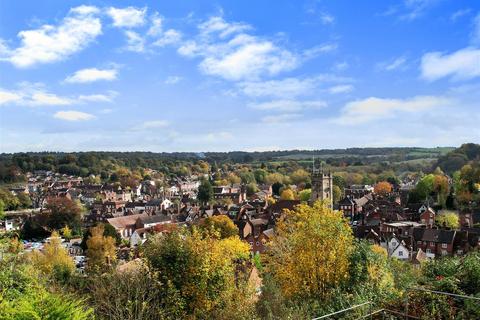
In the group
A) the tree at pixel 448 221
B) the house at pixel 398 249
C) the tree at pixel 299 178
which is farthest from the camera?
the tree at pixel 299 178

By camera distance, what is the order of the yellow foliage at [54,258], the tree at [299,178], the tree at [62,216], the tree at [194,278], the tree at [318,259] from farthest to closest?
the tree at [299,178]
the tree at [62,216]
the yellow foliage at [54,258]
the tree at [318,259]
the tree at [194,278]

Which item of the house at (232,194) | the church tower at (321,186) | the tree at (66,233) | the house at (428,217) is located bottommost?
the tree at (66,233)

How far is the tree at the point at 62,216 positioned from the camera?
162 feet

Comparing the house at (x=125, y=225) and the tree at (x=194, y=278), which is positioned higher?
the tree at (x=194, y=278)

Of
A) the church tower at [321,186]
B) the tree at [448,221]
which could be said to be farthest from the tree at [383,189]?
the church tower at [321,186]

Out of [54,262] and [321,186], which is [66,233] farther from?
[321,186]

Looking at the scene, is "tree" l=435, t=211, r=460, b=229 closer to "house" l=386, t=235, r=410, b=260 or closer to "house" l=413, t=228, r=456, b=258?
"house" l=413, t=228, r=456, b=258

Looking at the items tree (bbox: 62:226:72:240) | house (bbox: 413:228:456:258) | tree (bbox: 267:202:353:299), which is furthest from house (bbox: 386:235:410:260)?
tree (bbox: 62:226:72:240)

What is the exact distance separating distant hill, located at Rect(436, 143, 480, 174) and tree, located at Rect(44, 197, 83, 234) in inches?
2956

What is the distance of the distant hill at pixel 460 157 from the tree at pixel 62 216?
75.1 metres

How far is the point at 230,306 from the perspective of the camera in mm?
11234

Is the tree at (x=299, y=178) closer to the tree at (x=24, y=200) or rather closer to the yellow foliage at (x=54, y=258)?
the tree at (x=24, y=200)

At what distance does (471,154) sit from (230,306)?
9854 cm

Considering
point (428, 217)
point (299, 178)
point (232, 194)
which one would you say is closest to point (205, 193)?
point (232, 194)
